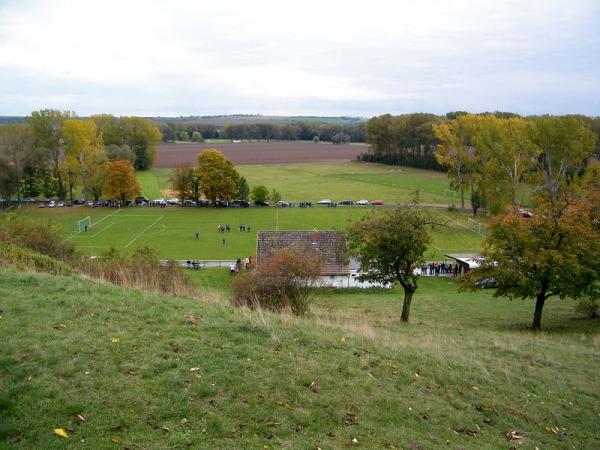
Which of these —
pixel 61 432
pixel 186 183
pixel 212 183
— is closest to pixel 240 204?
pixel 212 183

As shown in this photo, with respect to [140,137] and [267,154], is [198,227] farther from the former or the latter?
[267,154]

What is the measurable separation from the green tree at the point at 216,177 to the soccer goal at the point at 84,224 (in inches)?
661

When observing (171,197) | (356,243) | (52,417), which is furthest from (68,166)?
(52,417)

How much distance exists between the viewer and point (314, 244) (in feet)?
128

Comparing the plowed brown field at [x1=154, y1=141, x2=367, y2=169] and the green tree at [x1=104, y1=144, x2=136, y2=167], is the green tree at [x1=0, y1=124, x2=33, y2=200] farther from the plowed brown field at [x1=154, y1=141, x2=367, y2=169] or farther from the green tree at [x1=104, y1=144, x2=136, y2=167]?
the plowed brown field at [x1=154, y1=141, x2=367, y2=169]

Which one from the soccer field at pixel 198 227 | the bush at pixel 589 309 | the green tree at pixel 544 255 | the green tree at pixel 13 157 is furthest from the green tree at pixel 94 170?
the bush at pixel 589 309

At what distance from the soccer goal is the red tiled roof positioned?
28334 mm

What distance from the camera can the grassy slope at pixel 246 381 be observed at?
28.5 feet

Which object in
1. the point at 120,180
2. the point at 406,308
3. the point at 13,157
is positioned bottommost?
the point at 406,308

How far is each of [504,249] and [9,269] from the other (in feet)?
65.4

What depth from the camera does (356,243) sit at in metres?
24.8

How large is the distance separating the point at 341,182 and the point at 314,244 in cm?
6170

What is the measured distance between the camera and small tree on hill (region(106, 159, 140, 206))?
73.2m

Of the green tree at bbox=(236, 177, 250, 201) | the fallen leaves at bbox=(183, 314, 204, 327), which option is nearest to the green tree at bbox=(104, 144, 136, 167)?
the green tree at bbox=(236, 177, 250, 201)
